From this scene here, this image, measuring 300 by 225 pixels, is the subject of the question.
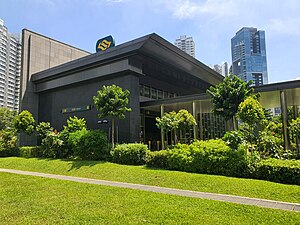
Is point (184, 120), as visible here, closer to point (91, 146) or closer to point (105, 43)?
point (91, 146)

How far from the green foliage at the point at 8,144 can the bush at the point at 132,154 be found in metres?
11.5

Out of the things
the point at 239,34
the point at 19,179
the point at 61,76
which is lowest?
the point at 19,179

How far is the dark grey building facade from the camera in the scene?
17422mm

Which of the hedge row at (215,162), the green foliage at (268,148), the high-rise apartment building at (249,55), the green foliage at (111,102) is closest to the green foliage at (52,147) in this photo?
the green foliage at (111,102)

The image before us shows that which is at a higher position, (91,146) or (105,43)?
(105,43)

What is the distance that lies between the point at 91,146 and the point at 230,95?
8692 mm

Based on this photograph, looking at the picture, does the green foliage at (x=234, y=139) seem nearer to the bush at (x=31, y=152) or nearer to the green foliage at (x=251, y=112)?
the green foliage at (x=251, y=112)

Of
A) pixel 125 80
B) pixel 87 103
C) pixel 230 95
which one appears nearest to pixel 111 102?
pixel 125 80

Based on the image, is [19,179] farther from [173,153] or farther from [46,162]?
[173,153]

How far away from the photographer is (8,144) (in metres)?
19.7

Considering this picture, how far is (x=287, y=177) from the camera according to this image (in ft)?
25.9

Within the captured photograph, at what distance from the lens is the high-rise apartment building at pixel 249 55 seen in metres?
43.9

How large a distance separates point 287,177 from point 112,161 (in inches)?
345

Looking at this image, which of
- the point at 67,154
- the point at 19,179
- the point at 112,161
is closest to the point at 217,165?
the point at 112,161
